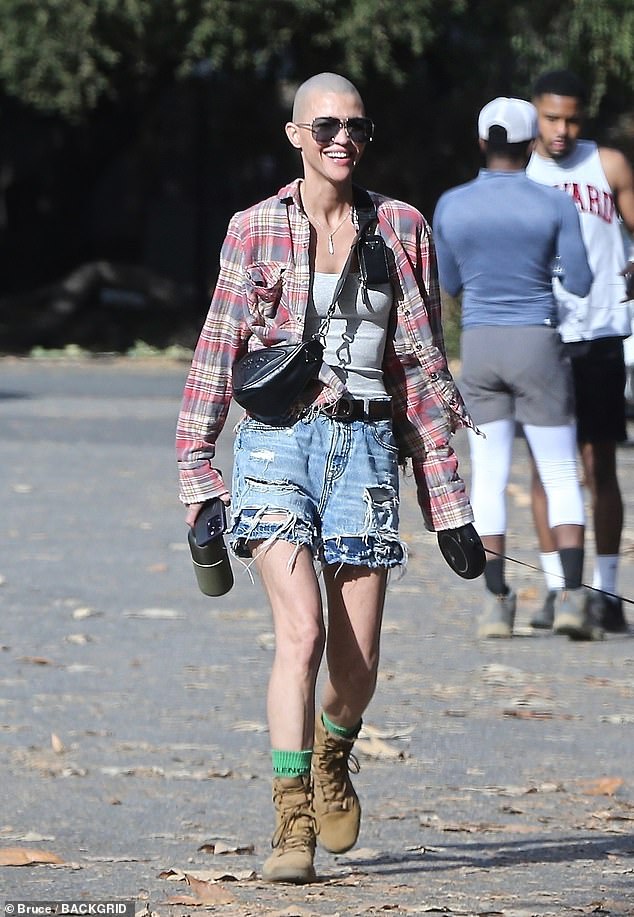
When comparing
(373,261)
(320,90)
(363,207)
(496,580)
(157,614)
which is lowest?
(157,614)

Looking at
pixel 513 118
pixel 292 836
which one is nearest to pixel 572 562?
pixel 513 118

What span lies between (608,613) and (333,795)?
11.1 ft

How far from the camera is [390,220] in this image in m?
4.66

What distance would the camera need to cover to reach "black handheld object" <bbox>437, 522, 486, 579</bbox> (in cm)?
466

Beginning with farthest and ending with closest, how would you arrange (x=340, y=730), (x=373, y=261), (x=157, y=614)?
(x=157, y=614), (x=340, y=730), (x=373, y=261)

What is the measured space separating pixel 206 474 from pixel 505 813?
4.61ft

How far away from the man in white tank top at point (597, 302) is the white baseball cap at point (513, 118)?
0.64 feet

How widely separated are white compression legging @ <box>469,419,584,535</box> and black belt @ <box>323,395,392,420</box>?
309 cm

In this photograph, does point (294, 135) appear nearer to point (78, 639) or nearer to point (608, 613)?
point (78, 639)

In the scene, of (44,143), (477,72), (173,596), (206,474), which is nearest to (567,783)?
(206,474)

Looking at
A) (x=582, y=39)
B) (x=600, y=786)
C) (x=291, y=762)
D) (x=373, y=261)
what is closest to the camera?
(x=291, y=762)

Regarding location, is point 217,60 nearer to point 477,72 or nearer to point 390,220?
point 477,72

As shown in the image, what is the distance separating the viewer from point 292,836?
438 centimetres

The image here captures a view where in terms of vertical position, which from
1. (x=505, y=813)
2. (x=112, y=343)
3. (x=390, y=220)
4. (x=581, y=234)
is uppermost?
(x=112, y=343)
